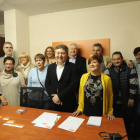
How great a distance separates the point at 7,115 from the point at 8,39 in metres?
2.78

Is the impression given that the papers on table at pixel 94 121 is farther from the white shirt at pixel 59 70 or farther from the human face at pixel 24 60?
the human face at pixel 24 60

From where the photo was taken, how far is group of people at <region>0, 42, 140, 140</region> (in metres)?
1.63

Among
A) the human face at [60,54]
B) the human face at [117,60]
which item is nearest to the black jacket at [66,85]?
A: the human face at [60,54]

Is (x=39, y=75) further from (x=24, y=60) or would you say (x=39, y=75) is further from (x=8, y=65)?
(x=24, y=60)

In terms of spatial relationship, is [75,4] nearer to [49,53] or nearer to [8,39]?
[49,53]

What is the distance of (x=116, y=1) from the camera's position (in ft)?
10.3

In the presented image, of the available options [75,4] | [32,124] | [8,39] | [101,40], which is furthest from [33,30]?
[32,124]

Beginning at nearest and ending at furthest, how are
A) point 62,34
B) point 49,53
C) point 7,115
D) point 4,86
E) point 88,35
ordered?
point 7,115 → point 4,86 → point 49,53 → point 88,35 → point 62,34

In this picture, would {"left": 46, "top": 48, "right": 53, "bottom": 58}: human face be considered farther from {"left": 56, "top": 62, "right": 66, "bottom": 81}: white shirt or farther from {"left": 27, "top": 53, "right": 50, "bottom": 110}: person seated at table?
{"left": 56, "top": 62, "right": 66, "bottom": 81}: white shirt

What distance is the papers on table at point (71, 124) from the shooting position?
50.4 inches

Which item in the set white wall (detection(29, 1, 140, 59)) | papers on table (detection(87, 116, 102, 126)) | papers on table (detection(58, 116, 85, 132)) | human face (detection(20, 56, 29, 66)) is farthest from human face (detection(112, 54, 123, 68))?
human face (detection(20, 56, 29, 66))

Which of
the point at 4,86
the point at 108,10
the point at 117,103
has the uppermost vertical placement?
the point at 108,10

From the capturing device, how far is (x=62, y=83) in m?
1.83

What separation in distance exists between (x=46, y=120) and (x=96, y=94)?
70 centimetres
